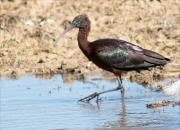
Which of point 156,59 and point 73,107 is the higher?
point 156,59


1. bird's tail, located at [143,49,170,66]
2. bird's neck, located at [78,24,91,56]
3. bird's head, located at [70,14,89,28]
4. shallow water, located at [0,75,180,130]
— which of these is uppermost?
bird's head, located at [70,14,89,28]

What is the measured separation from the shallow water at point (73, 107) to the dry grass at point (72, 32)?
95cm

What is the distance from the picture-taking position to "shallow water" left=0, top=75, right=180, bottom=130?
944 centimetres

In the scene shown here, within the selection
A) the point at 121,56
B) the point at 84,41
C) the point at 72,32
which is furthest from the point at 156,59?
the point at 72,32

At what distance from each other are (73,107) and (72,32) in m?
5.47

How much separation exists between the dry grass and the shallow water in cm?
95

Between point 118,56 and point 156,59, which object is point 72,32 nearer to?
point 118,56

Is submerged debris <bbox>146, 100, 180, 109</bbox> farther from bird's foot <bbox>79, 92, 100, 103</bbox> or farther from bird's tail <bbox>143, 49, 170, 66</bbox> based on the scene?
bird's tail <bbox>143, 49, 170, 66</bbox>

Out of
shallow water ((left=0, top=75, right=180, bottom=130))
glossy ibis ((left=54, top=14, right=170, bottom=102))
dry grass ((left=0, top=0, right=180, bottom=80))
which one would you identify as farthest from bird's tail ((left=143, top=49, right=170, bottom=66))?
dry grass ((left=0, top=0, right=180, bottom=80))

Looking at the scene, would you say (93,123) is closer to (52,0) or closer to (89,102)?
(89,102)

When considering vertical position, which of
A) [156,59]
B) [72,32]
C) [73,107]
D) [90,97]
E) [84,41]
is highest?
[72,32]

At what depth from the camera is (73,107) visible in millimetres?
10734

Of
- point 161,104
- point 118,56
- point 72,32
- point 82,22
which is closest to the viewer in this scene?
point 161,104

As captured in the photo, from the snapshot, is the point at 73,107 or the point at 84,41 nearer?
the point at 73,107
